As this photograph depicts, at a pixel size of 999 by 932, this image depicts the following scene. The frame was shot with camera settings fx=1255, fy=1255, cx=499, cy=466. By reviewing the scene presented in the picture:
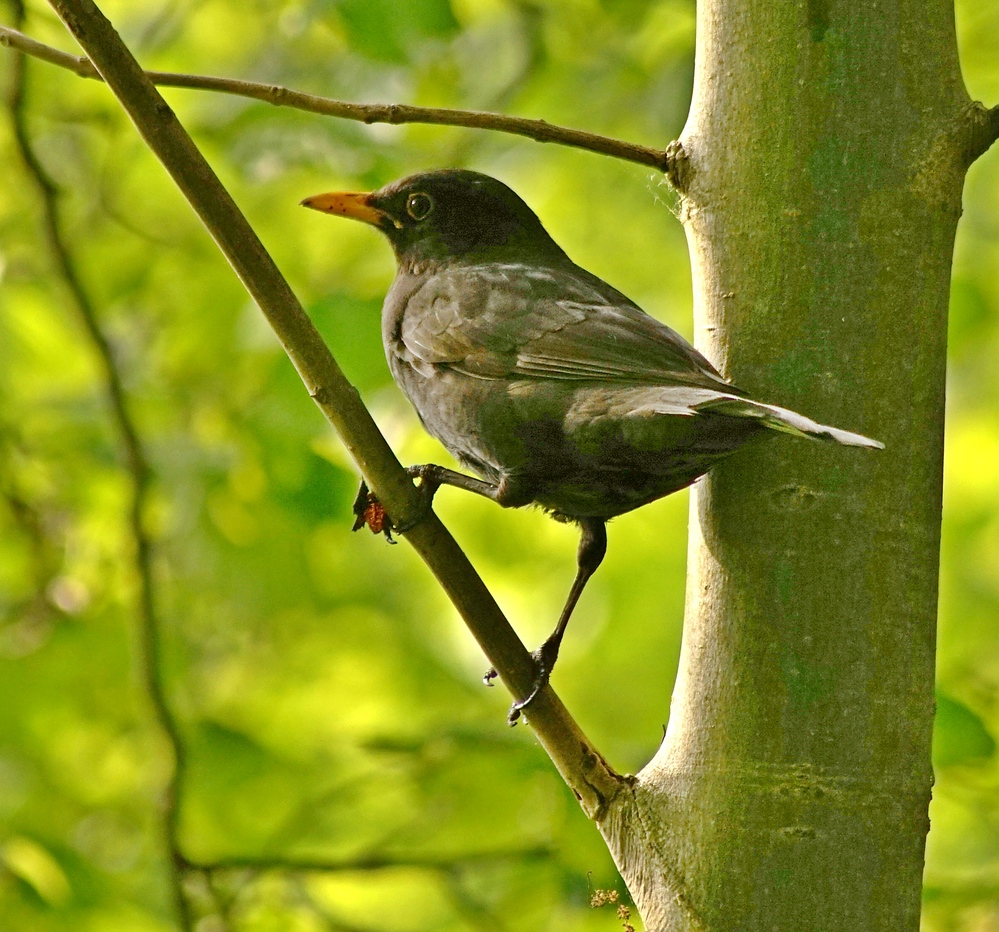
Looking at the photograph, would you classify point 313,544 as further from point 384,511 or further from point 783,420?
point 783,420

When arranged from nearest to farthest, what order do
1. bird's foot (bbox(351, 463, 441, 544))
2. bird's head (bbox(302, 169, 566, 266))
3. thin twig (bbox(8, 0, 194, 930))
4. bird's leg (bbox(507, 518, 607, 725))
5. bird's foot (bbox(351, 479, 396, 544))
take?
1. bird's foot (bbox(351, 463, 441, 544))
2. bird's foot (bbox(351, 479, 396, 544))
3. bird's leg (bbox(507, 518, 607, 725))
4. bird's head (bbox(302, 169, 566, 266))
5. thin twig (bbox(8, 0, 194, 930))

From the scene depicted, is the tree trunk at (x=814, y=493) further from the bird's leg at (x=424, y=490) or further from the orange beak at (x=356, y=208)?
the orange beak at (x=356, y=208)

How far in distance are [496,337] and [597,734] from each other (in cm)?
248

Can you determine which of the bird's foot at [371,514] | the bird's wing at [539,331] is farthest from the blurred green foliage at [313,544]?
the bird's foot at [371,514]

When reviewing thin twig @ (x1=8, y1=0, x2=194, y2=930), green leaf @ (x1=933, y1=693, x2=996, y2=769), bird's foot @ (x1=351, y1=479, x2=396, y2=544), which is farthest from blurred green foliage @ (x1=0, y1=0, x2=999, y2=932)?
bird's foot @ (x1=351, y1=479, x2=396, y2=544)

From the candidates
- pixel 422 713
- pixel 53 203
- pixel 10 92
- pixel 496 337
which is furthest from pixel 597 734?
pixel 10 92

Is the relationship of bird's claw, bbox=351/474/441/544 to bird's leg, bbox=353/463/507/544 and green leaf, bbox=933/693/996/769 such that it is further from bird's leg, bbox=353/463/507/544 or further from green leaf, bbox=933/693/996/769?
green leaf, bbox=933/693/996/769

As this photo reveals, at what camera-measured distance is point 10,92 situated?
3.98 metres

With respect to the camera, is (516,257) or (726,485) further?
(516,257)

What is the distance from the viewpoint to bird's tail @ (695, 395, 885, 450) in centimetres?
180

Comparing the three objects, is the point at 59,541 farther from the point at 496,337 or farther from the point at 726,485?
the point at 726,485

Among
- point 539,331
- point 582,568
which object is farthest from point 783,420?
point 582,568

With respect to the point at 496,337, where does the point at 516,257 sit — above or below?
above

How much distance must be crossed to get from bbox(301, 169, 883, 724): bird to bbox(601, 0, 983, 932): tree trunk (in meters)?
0.15
